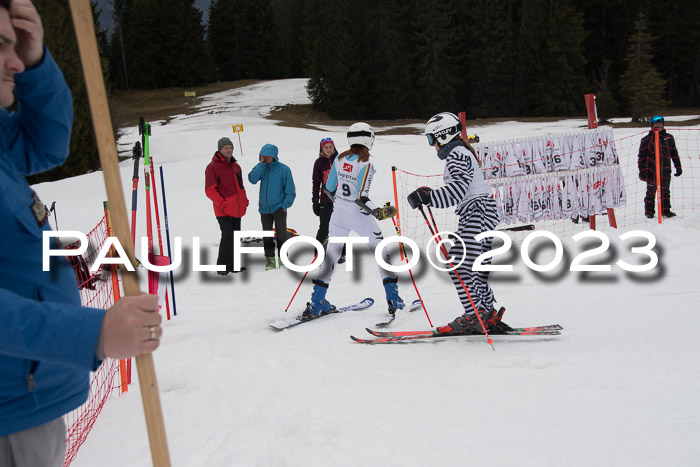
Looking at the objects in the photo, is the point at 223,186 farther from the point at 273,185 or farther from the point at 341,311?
the point at 341,311

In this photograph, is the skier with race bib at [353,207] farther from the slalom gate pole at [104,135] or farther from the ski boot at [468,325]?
the slalom gate pole at [104,135]

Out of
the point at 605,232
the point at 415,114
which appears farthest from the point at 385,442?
the point at 415,114

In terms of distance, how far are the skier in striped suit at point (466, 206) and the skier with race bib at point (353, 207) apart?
0.97 m

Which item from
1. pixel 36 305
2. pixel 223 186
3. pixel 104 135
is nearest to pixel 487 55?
pixel 223 186

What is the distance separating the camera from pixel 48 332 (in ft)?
4.12

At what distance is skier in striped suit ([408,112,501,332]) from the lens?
5.15 metres

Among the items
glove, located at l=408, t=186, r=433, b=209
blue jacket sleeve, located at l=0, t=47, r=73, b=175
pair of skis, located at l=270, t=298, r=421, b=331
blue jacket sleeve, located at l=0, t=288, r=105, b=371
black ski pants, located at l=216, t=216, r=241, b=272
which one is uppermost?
blue jacket sleeve, located at l=0, t=47, r=73, b=175

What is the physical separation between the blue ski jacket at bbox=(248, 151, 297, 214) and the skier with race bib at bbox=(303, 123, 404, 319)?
2600 mm

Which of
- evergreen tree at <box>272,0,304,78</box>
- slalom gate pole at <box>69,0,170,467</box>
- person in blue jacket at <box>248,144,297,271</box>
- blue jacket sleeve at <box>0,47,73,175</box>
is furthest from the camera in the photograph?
evergreen tree at <box>272,0,304,78</box>

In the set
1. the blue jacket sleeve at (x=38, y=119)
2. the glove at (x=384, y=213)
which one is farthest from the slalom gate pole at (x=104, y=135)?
the glove at (x=384, y=213)

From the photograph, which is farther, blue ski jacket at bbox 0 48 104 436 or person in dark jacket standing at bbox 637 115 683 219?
person in dark jacket standing at bbox 637 115 683 219

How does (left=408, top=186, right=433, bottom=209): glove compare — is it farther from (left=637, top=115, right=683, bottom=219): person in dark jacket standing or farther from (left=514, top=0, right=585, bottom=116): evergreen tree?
(left=514, top=0, right=585, bottom=116): evergreen tree

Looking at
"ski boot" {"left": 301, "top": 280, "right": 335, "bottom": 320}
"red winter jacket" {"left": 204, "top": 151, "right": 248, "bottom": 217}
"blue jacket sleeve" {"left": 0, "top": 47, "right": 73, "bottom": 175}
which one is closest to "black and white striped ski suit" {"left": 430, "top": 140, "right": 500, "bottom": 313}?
"ski boot" {"left": 301, "top": 280, "right": 335, "bottom": 320}

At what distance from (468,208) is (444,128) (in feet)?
2.68
